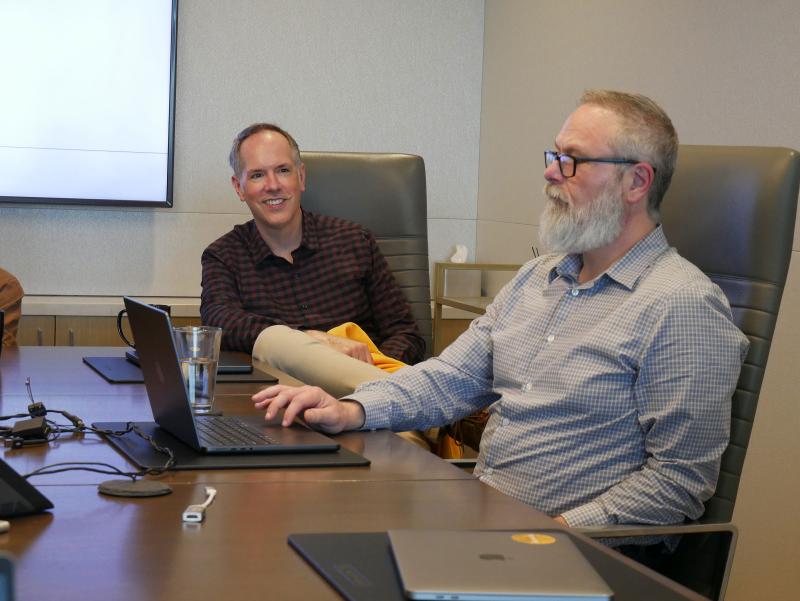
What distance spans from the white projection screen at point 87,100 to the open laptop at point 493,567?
326 cm

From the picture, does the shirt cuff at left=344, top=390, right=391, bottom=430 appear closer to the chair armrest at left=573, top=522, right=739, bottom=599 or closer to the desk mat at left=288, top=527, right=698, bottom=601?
the chair armrest at left=573, top=522, right=739, bottom=599

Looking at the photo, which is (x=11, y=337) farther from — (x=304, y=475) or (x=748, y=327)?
(x=748, y=327)

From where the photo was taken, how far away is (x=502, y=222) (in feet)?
13.9

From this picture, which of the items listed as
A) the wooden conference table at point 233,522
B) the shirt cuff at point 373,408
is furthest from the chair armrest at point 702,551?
the shirt cuff at point 373,408

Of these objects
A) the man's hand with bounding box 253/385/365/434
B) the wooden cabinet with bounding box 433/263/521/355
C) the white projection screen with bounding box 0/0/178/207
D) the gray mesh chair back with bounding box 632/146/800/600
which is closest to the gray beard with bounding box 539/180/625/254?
the gray mesh chair back with bounding box 632/146/800/600

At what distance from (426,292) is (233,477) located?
78.9 inches

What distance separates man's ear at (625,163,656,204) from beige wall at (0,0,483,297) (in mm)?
2534

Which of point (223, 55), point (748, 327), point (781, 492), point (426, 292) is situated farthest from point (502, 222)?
point (748, 327)

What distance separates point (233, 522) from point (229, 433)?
40cm

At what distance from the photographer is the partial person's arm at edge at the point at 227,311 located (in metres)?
2.69

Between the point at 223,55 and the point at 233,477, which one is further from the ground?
the point at 223,55

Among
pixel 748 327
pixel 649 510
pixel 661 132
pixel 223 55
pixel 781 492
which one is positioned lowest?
pixel 781 492

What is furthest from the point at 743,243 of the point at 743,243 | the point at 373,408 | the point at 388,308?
the point at 388,308

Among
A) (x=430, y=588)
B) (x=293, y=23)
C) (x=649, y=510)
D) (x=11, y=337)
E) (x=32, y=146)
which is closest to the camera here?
(x=430, y=588)
